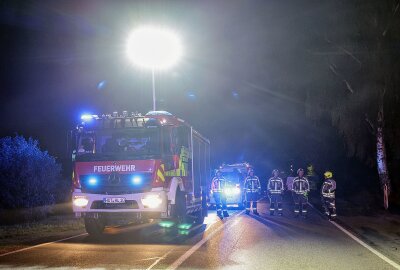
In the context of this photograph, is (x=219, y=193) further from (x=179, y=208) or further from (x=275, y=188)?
(x=179, y=208)

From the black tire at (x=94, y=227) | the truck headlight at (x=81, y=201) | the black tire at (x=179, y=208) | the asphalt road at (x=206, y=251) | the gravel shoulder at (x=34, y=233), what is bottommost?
the asphalt road at (x=206, y=251)

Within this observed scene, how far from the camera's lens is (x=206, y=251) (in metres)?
10.5

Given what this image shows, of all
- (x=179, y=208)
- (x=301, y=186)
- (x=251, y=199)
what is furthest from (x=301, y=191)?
(x=179, y=208)

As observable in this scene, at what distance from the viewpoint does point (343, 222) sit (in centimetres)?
1689

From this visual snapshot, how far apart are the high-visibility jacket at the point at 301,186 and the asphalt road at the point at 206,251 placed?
400cm

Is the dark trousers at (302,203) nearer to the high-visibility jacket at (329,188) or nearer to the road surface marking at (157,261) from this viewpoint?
the high-visibility jacket at (329,188)

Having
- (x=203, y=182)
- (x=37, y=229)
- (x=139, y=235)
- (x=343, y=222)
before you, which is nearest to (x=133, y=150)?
(x=139, y=235)

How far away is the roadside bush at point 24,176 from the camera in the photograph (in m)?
21.9

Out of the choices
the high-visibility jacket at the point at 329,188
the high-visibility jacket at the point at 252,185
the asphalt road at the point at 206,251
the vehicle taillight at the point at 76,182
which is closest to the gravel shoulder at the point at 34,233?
the asphalt road at the point at 206,251

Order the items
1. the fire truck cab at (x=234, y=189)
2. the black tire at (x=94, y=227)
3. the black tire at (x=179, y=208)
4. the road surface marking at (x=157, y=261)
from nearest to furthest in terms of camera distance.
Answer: the road surface marking at (x=157, y=261) → the black tire at (x=179, y=208) → the black tire at (x=94, y=227) → the fire truck cab at (x=234, y=189)

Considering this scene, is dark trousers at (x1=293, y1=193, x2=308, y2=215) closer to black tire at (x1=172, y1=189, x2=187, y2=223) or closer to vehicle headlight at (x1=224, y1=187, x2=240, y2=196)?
vehicle headlight at (x1=224, y1=187, x2=240, y2=196)

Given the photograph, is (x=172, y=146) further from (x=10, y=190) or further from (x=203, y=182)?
(x=10, y=190)

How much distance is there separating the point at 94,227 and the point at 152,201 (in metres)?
2.43

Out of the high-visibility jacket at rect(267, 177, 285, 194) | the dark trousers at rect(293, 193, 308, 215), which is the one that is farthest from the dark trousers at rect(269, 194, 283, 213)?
the dark trousers at rect(293, 193, 308, 215)
